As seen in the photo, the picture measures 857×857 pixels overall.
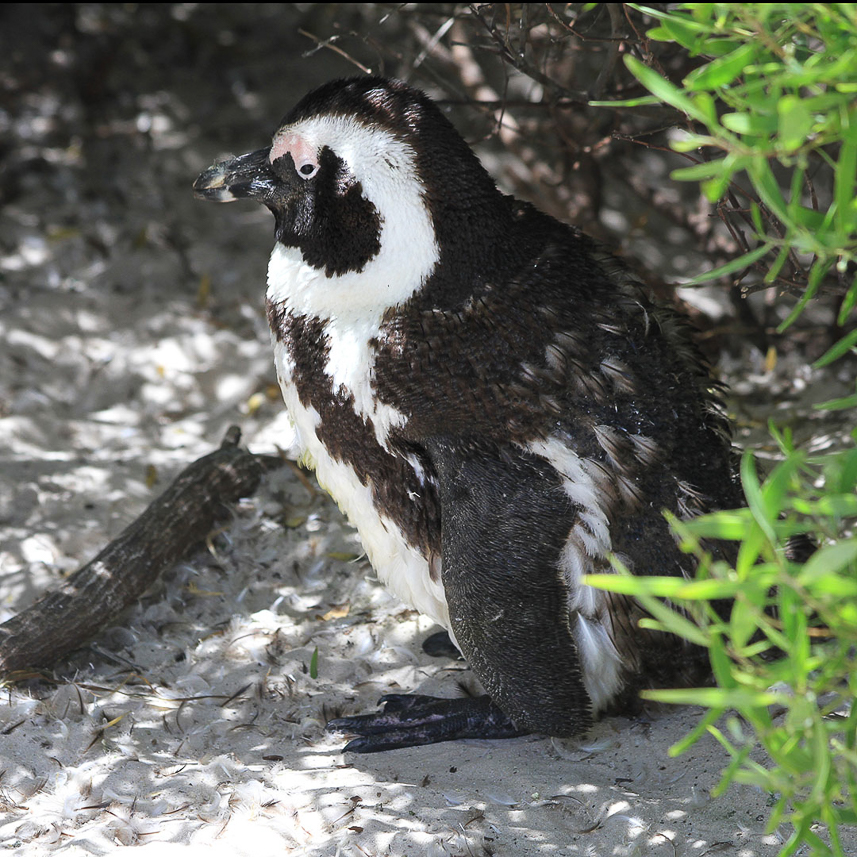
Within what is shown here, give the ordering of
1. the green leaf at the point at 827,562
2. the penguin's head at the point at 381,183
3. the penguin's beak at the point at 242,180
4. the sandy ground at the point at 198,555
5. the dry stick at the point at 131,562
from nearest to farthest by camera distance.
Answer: the green leaf at the point at 827,562 → the sandy ground at the point at 198,555 → the penguin's head at the point at 381,183 → the penguin's beak at the point at 242,180 → the dry stick at the point at 131,562

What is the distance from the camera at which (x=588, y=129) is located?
3.35 m

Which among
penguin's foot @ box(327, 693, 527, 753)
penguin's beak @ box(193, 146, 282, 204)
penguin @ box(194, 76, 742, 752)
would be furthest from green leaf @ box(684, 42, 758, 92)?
penguin's foot @ box(327, 693, 527, 753)

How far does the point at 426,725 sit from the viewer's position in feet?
7.44

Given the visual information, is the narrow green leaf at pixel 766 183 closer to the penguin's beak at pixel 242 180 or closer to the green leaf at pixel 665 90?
the green leaf at pixel 665 90

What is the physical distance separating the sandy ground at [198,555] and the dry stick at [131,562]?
75 mm

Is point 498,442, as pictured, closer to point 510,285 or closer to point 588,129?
point 510,285

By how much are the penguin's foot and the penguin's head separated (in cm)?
94

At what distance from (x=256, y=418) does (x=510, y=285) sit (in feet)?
5.57

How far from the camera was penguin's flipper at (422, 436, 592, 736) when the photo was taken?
1967mm

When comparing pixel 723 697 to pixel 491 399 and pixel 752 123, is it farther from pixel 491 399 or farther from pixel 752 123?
pixel 491 399

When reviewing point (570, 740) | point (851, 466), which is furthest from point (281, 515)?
point (851, 466)

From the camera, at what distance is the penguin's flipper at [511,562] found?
197 centimetres

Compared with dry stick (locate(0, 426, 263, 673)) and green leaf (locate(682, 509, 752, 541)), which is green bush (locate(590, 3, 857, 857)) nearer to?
green leaf (locate(682, 509, 752, 541))

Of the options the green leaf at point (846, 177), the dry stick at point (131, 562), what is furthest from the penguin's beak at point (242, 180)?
the green leaf at point (846, 177)
